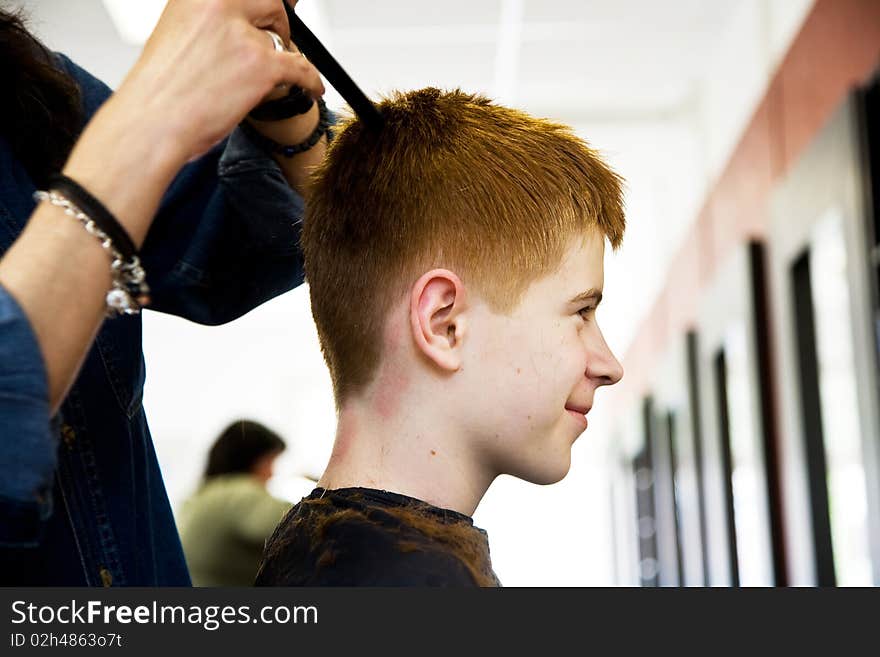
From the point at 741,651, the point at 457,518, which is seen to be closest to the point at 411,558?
the point at 457,518

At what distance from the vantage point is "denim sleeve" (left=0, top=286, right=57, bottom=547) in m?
0.55

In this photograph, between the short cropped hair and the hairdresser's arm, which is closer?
the hairdresser's arm

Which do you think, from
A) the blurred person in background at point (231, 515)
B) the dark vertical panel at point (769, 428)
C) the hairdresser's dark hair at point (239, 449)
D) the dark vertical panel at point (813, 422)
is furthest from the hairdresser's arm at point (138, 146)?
the dark vertical panel at point (769, 428)

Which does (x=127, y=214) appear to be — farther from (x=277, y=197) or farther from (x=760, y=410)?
(x=760, y=410)

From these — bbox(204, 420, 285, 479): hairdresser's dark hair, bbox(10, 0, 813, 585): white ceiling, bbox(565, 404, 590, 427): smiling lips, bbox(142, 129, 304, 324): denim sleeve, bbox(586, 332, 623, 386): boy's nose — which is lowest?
bbox(565, 404, 590, 427): smiling lips

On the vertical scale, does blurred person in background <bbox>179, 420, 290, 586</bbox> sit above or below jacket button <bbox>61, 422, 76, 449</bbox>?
above

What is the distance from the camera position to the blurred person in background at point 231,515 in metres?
2.83

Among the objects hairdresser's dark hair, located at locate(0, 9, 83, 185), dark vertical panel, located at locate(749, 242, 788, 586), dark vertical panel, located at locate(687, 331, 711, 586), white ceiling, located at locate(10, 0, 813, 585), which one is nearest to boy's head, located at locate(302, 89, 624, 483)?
hairdresser's dark hair, located at locate(0, 9, 83, 185)

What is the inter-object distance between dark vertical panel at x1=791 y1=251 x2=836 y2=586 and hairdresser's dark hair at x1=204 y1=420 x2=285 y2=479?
1.72 meters

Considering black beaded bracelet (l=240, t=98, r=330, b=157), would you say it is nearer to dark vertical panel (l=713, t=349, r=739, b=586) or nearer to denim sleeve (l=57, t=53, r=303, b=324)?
denim sleeve (l=57, t=53, r=303, b=324)

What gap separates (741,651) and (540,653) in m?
0.12

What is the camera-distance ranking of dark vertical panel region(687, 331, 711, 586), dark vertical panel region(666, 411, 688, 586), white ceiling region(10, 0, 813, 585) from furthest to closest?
dark vertical panel region(666, 411, 688, 586) → dark vertical panel region(687, 331, 711, 586) → white ceiling region(10, 0, 813, 585)

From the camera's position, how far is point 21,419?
55 cm

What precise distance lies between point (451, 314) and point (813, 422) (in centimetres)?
280
